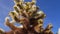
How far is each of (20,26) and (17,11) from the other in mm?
736

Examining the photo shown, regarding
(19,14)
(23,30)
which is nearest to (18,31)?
(23,30)

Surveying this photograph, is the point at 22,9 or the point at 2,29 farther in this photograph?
the point at 22,9

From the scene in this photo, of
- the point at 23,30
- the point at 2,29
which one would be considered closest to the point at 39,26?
the point at 23,30

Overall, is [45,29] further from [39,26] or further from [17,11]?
[17,11]

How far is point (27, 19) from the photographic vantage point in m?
9.26

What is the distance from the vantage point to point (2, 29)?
8.74 m

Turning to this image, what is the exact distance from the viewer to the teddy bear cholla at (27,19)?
8.94 m

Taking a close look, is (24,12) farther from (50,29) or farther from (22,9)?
(50,29)

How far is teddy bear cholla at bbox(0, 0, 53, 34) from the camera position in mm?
Result: 8941

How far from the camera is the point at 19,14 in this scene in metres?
9.34

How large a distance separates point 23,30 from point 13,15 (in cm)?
85

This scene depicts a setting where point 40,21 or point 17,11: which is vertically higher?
point 17,11

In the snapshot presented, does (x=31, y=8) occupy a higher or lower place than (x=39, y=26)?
higher

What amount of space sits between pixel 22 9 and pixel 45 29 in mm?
1487
